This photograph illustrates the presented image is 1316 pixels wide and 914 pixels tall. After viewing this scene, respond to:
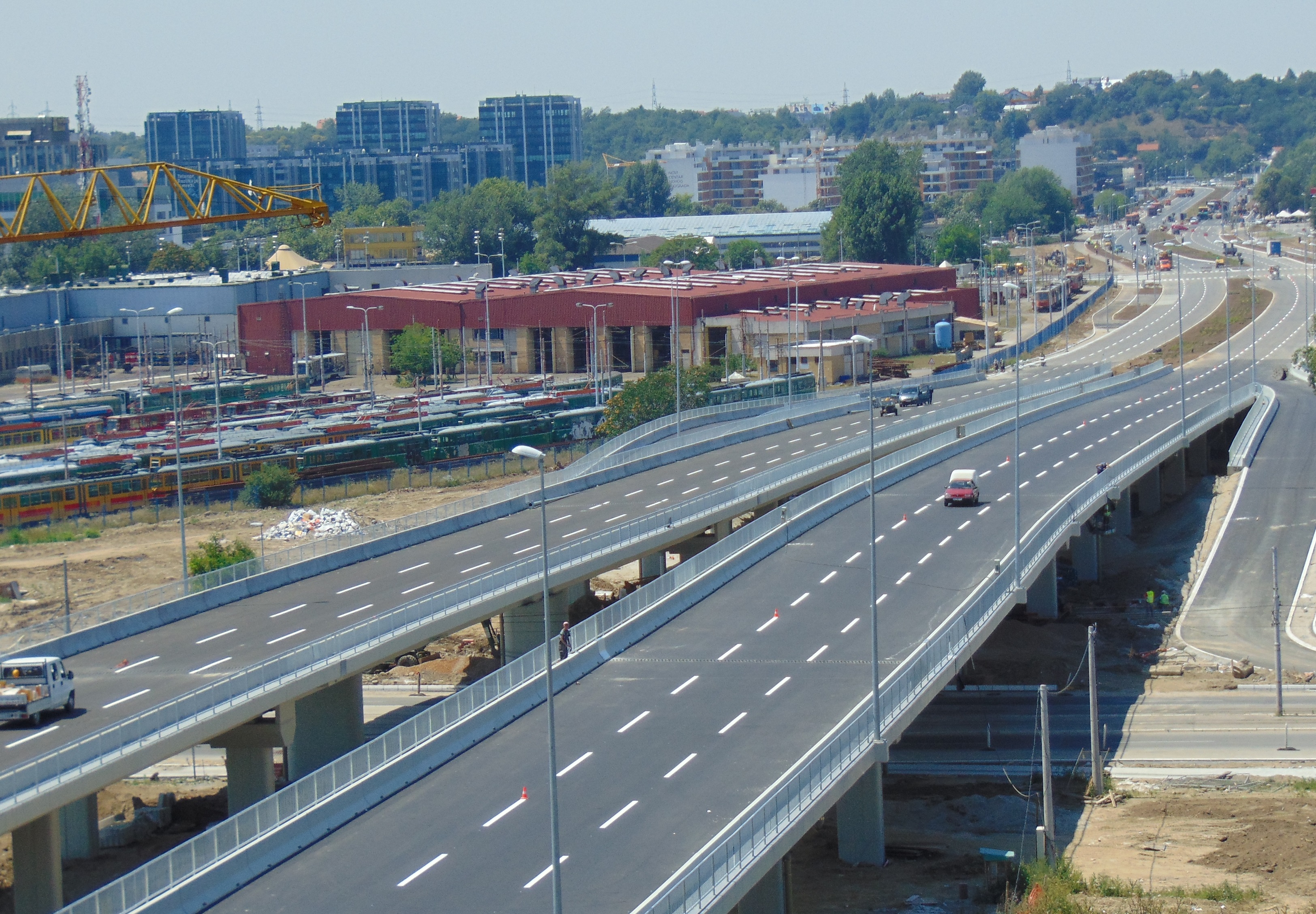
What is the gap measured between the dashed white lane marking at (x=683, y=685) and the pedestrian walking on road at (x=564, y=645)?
296 cm

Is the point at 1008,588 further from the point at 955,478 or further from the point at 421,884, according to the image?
the point at 421,884

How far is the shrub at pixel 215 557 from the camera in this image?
54.5 m

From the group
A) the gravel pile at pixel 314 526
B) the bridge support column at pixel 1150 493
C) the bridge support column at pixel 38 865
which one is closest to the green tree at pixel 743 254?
the bridge support column at pixel 1150 493

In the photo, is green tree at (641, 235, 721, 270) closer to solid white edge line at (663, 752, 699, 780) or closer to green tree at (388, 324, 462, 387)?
green tree at (388, 324, 462, 387)

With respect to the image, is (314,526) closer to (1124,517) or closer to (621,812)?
(1124,517)

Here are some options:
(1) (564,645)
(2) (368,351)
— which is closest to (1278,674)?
(1) (564,645)

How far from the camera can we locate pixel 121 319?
465ft

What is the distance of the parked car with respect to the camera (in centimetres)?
5562

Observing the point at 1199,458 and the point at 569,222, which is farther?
the point at 569,222

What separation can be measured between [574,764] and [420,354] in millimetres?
93705

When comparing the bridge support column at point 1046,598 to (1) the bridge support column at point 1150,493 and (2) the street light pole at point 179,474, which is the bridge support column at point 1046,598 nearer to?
(1) the bridge support column at point 1150,493

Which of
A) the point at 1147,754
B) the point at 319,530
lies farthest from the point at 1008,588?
the point at 319,530

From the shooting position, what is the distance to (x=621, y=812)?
1081 inches

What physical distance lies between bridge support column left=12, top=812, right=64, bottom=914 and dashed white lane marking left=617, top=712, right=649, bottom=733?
10.4 metres
